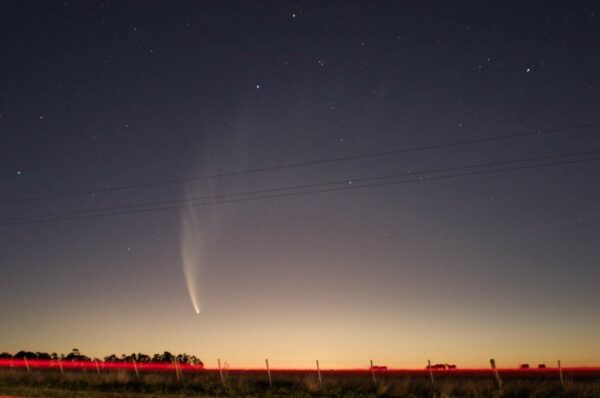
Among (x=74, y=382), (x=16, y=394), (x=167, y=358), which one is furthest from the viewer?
(x=167, y=358)

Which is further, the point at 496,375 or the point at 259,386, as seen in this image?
the point at 259,386

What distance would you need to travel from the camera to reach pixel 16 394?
22547 millimetres

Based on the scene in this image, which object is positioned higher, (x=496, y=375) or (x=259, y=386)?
(x=259, y=386)

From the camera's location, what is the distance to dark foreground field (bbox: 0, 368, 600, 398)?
2292 centimetres

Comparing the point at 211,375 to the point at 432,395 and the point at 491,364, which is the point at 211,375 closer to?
the point at 432,395

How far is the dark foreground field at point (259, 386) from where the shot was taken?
2292cm

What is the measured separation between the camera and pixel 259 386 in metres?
27.2

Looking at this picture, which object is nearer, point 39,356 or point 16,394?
point 16,394

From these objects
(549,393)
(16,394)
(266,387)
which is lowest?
(549,393)

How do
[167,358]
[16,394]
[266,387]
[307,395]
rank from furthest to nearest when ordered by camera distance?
1. [167,358]
2. [266,387]
3. [307,395]
4. [16,394]

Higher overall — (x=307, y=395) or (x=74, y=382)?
(x=74, y=382)

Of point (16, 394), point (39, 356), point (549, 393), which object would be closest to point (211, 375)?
point (16, 394)

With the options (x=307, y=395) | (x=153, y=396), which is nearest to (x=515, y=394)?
(x=307, y=395)

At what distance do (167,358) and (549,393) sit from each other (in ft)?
233
